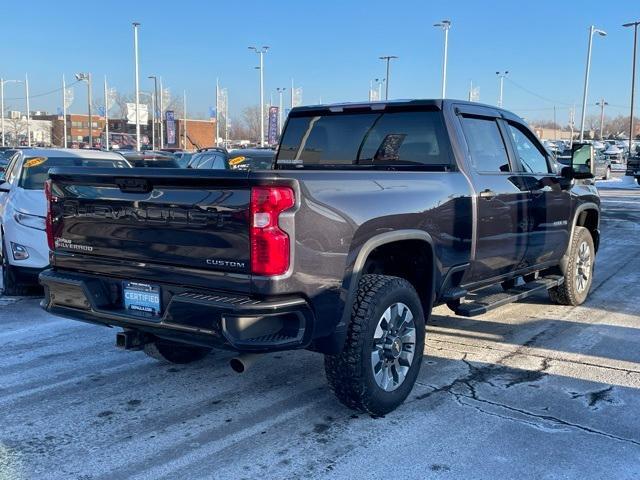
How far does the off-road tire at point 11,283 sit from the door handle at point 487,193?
540 cm

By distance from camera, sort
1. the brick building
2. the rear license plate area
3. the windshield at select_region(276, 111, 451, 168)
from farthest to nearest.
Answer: the brick building, the windshield at select_region(276, 111, 451, 168), the rear license plate area

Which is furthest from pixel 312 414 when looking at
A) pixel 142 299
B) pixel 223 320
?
pixel 142 299

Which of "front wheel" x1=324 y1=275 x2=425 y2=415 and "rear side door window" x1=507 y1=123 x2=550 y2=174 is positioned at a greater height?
"rear side door window" x1=507 y1=123 x2=550 y2=174

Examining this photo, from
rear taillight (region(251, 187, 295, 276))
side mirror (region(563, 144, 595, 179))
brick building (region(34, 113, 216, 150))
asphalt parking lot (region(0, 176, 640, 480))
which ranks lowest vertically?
asphalt parking lot (region(0, 176, 640, 480))

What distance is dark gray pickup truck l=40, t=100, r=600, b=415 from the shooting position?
350cm

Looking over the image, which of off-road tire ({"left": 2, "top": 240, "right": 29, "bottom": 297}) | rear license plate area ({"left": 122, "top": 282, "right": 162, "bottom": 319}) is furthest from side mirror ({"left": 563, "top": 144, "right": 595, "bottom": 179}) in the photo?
off-road tire ({"left": 2, "top": 240, "right": 29, "bottom": 297})

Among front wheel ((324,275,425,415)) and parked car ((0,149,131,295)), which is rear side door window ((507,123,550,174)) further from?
parked car ((0,149,131,295))

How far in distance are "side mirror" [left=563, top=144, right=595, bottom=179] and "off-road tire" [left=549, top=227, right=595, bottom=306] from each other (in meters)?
0.76

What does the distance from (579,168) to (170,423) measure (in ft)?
15.3

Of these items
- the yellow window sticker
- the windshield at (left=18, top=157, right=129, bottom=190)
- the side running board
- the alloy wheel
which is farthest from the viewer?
the yellow window sticker

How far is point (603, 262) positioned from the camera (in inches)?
410

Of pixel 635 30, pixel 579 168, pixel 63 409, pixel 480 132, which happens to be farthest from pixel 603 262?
pixel 635 30

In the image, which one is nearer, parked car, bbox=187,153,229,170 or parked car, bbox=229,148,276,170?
parked car, bbox=229,148,276,170

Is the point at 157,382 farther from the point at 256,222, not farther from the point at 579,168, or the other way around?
the point at 579,168
